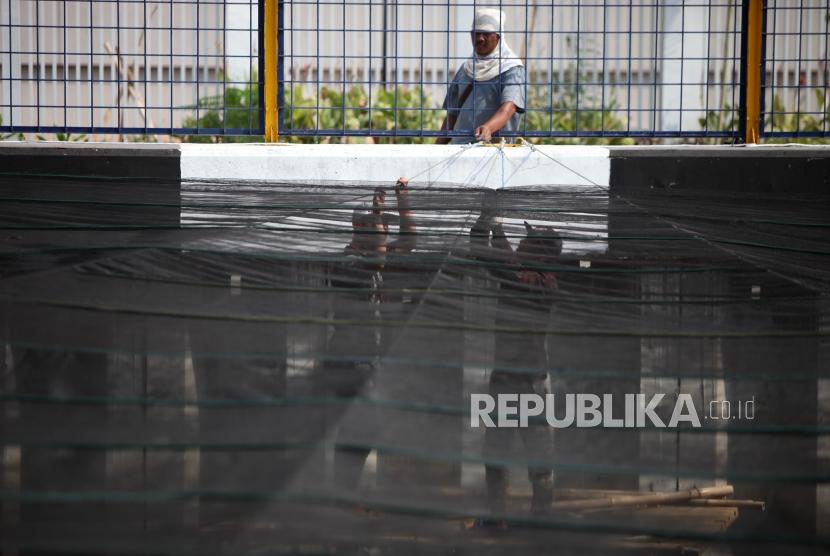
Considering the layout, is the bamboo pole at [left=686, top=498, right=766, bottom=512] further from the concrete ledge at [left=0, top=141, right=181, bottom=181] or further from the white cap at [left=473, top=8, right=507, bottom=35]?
the white cap at [left=473, top=8, right=507, bottom=35]

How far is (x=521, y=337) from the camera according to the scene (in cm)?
259

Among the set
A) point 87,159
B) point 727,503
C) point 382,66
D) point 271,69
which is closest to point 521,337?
point 727,503

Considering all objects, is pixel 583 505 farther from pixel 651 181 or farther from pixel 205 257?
pixel 651 181

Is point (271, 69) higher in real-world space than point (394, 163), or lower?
higher

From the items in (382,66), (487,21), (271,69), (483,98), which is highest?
(382,66)

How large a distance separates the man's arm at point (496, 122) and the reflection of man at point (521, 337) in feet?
4.65

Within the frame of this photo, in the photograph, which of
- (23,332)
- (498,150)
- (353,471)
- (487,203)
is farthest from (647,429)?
(498,150)

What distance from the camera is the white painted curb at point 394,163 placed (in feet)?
18.7

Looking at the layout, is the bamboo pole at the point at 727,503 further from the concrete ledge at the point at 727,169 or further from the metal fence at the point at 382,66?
the metal fence at the point at 382,66

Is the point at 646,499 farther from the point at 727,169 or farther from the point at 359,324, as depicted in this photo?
A: the point at 727,169

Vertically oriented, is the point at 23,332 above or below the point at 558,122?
below

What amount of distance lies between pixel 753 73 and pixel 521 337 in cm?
405

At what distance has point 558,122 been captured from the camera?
11.0 metres

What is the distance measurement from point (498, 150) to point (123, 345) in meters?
3.61
